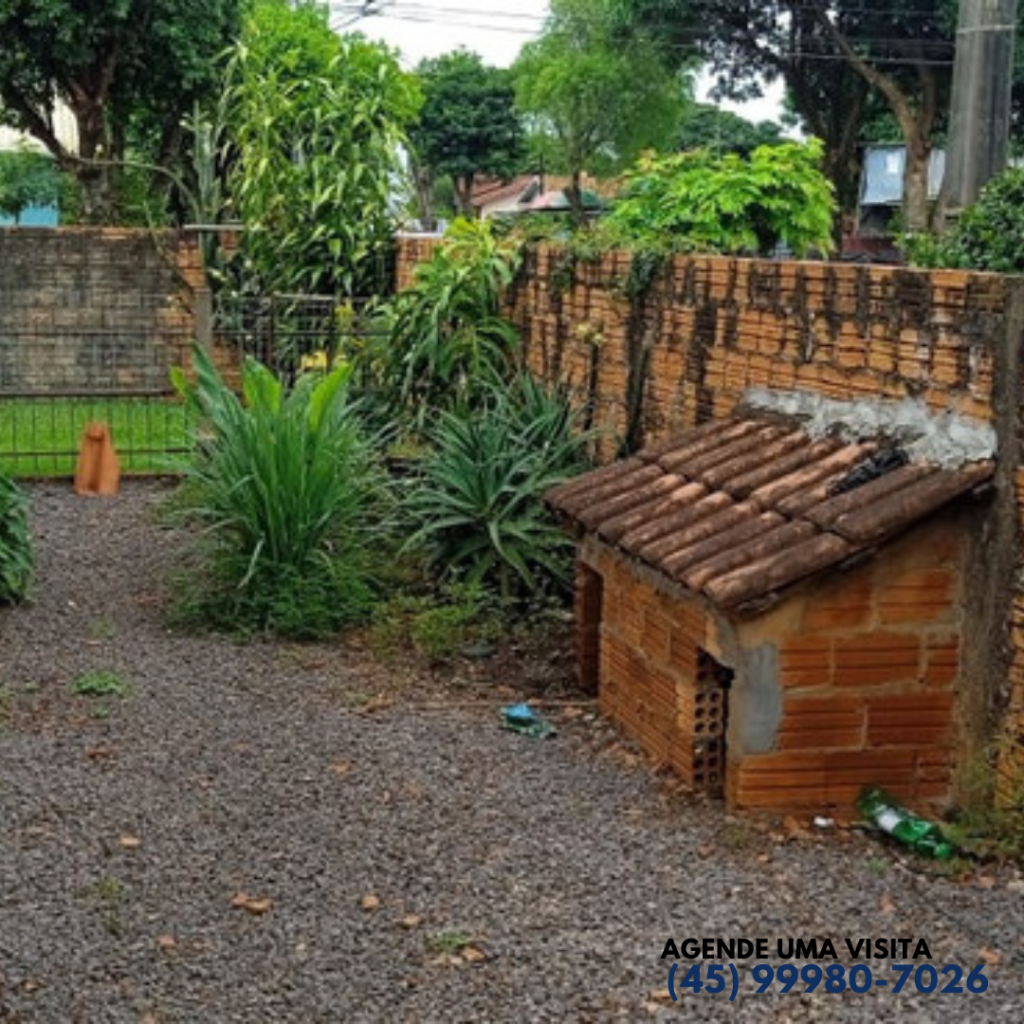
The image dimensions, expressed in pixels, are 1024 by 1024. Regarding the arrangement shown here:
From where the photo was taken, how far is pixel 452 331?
10.1m

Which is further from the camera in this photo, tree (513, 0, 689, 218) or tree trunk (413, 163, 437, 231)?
tree (513, 0, 689, 218)

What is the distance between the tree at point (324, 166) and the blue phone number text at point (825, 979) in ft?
33.7

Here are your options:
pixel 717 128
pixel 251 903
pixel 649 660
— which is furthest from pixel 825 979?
pixel 717 128

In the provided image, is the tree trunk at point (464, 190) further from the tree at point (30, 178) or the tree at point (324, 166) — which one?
the tree at point (324, 166)

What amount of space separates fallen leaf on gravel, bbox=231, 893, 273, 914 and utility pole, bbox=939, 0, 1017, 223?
4.38 m

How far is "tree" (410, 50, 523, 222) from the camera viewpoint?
157 feet

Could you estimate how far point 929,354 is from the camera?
5.29m

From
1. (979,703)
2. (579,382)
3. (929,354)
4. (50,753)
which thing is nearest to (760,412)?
(929,354)

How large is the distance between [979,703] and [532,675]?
2355 mm

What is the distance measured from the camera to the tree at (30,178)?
34031mm

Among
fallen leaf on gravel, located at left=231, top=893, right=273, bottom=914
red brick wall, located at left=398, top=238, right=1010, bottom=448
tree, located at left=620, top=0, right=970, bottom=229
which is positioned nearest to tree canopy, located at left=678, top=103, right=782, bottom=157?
tree, located at left=620, top=0, right=970, bottom=229

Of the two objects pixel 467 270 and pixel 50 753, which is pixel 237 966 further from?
pixel 467 270

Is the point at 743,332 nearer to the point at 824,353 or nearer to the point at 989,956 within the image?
the point at 824,353

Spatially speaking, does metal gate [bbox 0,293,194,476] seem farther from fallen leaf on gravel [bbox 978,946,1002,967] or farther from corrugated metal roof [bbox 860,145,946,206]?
corrugated metal roof [bbox 860,145,946,206]
